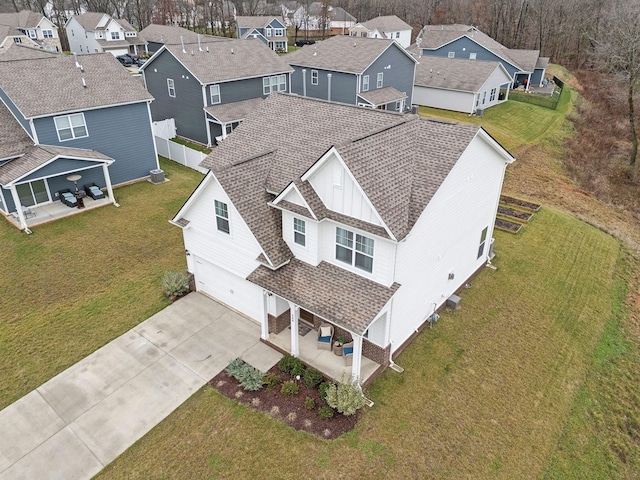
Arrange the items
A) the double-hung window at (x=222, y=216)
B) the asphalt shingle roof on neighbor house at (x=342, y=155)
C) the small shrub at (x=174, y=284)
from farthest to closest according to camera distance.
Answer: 1. the small shrub at (x=174, y=284)
2. the double-hung window at (x=222, y=216)
3. the asphalt shingle roof on neighbor house at (x=342, y=155)

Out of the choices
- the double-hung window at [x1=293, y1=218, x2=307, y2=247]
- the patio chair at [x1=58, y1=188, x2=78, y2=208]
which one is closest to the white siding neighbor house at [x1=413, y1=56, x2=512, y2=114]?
the double-hung window at [x1=293, y1=218, x2=307, y2=247]

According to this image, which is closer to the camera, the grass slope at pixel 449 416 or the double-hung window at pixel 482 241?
the grass slope at pixel 449 416

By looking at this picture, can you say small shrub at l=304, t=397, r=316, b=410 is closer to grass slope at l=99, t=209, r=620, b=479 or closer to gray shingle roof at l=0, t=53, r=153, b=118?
grass slope at l=99, t=209, r=620, b=479

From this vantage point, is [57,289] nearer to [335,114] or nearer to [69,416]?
[69,416]

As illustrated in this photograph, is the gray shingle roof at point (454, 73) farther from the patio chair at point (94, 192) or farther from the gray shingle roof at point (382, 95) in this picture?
the patio chair at point (94, 192)

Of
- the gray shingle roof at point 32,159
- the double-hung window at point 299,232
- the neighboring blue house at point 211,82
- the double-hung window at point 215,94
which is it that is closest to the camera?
the double-hung window at point 299,232

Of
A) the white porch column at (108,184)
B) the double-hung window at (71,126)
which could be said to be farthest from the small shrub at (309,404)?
the double-hung window at (71,126)
